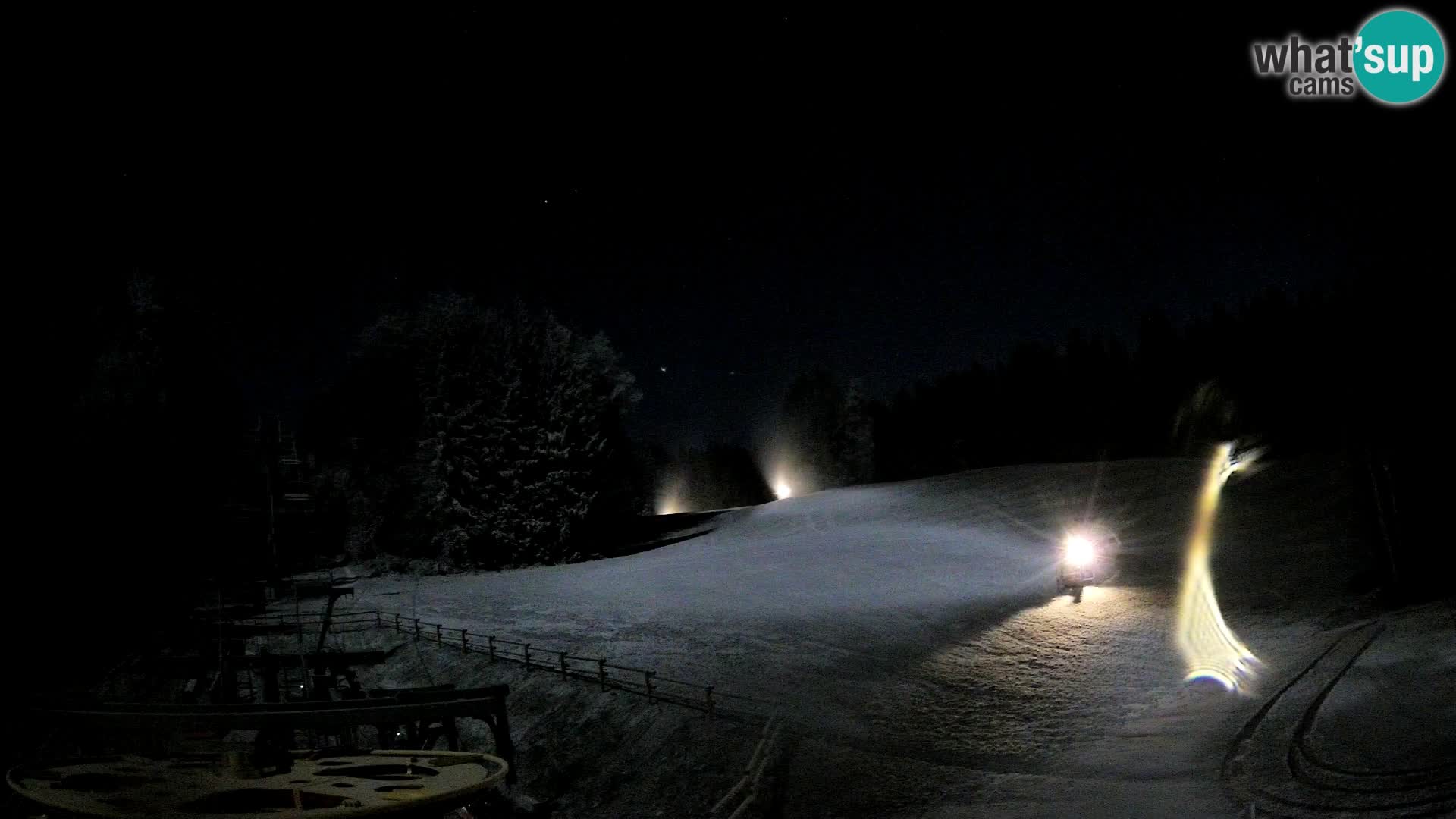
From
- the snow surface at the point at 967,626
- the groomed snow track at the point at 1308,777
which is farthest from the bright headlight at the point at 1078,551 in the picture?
the groomed snow track at the point at 1308,777

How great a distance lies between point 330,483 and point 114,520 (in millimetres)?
41358

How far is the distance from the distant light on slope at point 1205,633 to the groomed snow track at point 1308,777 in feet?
9.24


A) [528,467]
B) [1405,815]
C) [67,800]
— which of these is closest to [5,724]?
[67,800]

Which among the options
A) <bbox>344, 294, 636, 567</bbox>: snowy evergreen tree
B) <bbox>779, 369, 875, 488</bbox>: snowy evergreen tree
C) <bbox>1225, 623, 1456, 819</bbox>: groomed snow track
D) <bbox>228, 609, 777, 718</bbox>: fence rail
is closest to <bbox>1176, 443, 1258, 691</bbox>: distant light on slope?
<bbox>1225, 623, 1456, 819</bbox>: groomed snow track

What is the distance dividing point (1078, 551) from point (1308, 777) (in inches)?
767

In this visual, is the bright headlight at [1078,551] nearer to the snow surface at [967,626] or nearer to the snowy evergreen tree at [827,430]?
the snow surface at [967,626]

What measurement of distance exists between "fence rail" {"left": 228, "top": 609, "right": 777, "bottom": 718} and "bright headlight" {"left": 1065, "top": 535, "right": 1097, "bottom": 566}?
1563 cm

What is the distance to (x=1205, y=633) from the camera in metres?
23.8

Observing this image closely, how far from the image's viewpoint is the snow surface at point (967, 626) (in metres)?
14.9

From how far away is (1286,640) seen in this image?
21.5 meters

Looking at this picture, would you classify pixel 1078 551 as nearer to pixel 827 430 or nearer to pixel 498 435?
pixel 498 435

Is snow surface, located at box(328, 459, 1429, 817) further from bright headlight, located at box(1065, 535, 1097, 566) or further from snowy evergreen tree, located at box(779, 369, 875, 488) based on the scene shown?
snowy evergreen tree, located at box(779, 369, 875, 488)

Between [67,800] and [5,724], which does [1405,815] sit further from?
[5,724]

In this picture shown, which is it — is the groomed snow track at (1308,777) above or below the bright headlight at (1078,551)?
below
